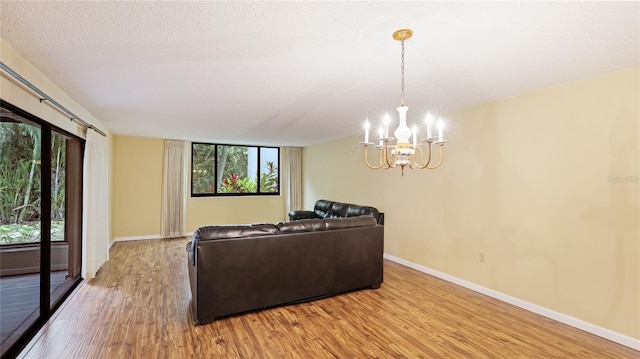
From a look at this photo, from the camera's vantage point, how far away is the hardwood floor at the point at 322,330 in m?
2.43

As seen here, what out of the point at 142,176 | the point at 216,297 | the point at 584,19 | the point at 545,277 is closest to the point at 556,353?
the point at 545,277

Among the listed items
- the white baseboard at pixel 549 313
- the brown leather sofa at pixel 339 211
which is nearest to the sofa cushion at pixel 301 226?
the brown leather sofa at pixel 339 211

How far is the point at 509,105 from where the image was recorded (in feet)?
11.5

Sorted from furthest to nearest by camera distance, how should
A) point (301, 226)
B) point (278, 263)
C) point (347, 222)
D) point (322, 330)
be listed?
point (347, 222) → point (301, 226) → point (278, 263) → point (322, 330)

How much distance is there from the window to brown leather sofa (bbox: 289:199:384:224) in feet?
6.33

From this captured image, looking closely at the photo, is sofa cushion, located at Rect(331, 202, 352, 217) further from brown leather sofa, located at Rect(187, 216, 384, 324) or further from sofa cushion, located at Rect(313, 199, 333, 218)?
brown leather sofa, located at Rect(187, 216, 384, 324)

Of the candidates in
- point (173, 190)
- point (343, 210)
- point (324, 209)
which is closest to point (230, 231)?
point (343, 210)

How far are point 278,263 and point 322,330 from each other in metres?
0.81

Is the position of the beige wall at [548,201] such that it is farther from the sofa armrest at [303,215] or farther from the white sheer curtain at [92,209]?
the white sheer curtain at [92,209]

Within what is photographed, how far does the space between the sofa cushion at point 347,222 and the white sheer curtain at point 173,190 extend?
4.83 m

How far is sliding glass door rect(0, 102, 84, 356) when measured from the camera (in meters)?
2.49

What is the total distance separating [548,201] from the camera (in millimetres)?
3135

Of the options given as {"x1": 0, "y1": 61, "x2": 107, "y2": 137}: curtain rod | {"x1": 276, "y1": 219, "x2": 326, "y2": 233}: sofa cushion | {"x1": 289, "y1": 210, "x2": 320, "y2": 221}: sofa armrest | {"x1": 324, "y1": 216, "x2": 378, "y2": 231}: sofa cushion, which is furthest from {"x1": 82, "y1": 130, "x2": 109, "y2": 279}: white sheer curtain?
{"x1": 289, "y1": 210, "x2": 320, "y2": 221}: sofa armrest

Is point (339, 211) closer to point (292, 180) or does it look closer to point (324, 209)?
point (324, 209)
